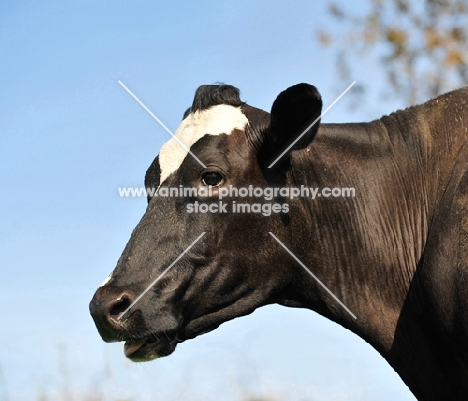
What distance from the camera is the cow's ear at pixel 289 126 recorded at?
721 cm

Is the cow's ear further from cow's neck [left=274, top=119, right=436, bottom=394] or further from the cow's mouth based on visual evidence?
the cow's mouth

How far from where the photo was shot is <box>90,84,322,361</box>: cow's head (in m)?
6.91

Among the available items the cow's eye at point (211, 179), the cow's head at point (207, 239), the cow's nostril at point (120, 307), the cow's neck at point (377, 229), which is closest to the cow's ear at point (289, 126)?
the cow's head at point (207, 239)

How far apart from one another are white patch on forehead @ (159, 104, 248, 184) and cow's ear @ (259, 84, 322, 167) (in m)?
0.28

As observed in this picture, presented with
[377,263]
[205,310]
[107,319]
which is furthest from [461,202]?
[107,319]

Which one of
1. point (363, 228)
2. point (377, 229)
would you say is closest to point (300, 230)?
point (363, 228)

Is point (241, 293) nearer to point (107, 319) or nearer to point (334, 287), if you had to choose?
point (334, 287)

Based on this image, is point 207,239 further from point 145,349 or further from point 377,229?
point 377,229

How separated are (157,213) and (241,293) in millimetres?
910

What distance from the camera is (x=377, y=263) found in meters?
7.20

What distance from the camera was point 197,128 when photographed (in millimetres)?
7484

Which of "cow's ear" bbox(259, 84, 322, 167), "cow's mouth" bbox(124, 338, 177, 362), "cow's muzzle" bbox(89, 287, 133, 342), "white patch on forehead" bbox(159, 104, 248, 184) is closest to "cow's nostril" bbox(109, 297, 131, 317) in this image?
"cow's muzzle" bbox(89, 287, 133, 342)

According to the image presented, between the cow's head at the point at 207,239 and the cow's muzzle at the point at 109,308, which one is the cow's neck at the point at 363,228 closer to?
the cow's head at the point at 207,239

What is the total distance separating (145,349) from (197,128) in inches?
69.7
